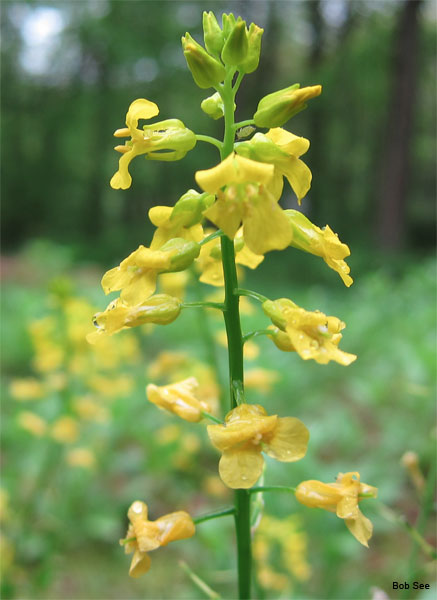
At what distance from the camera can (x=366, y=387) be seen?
2996mm

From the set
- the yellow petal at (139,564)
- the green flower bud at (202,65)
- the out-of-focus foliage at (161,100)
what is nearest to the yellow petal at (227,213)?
the green flower bud at (202,65)

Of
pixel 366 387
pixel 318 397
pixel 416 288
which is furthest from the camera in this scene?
pixel 416 288

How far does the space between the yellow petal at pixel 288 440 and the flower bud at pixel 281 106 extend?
51 cm

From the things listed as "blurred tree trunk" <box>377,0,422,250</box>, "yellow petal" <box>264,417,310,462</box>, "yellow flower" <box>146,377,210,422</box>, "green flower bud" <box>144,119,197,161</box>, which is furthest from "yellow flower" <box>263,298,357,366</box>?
"blurred tree trunk" <box>377,0,422,250</box>

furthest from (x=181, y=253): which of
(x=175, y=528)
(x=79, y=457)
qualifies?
(x=79, y=457)

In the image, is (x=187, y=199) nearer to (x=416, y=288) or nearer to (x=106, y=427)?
(x=106, y=427)

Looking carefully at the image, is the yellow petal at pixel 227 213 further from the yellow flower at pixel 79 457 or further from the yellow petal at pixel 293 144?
the yellow flower at pixel 79 457

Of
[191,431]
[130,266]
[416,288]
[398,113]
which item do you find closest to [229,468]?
[130,266]

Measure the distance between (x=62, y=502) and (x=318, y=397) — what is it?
199cm

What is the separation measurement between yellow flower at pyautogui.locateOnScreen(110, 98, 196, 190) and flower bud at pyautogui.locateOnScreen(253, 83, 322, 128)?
149 millimetres

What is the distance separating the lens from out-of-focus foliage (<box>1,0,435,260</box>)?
13609mm

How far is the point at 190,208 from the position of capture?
980 millimetres

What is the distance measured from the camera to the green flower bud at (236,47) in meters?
0.92

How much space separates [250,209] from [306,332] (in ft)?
0.77
